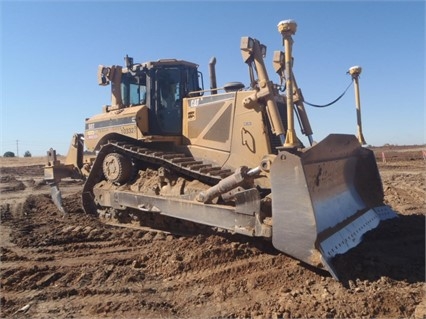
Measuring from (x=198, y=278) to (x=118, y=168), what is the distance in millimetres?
3419

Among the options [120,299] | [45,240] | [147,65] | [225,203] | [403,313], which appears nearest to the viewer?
[403,313]

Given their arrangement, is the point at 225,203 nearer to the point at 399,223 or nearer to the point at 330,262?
the point at 330,262

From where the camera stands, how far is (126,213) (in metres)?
7.87

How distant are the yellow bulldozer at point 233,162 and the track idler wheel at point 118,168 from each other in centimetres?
2

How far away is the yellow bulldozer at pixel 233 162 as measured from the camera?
16.0 ft

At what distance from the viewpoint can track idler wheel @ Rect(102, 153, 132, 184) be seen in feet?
25.2

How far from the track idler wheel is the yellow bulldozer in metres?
A: 0.02

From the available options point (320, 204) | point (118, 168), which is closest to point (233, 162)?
point (320, 204)

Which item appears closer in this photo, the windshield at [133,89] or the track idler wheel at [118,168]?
the track idler wheel at [118,168]

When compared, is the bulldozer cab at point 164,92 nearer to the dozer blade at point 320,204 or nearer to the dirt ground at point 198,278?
the dirt ground at point 198,278

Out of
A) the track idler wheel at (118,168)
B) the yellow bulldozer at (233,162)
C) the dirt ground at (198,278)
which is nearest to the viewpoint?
the dirt ground at (198,278)

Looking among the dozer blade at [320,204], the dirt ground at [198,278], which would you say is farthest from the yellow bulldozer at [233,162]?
the dirt ground at [198,278]

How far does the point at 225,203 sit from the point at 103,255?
6.80ft

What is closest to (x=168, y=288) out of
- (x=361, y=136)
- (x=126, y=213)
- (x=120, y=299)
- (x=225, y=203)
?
(x=120, y=299)
